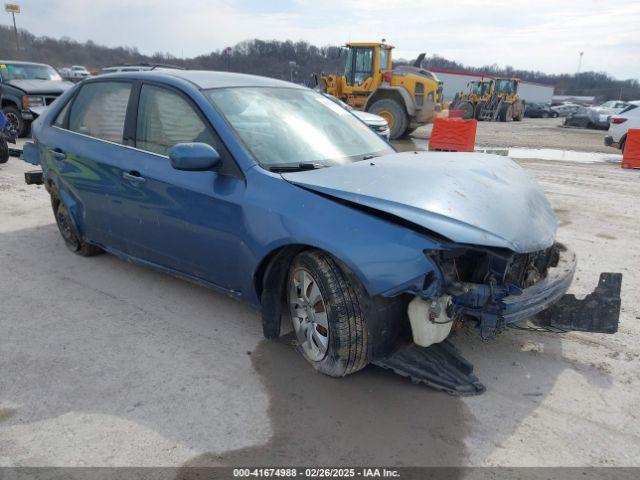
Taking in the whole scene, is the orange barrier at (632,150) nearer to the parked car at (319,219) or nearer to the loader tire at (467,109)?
the parked car at (319,219)

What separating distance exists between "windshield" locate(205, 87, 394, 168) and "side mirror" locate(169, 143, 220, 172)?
247mm

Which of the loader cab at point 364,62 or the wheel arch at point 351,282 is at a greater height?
the loader cab at point 364,62

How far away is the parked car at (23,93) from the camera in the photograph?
12547 millimetres

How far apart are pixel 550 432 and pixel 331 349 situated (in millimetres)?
1189

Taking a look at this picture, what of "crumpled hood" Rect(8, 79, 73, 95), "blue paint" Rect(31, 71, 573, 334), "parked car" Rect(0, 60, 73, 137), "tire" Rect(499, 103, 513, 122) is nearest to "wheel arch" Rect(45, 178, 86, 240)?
"blue paint" Rect(31, 71, 573, 334)

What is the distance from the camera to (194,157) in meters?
3.25

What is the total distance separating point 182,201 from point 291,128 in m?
0.90

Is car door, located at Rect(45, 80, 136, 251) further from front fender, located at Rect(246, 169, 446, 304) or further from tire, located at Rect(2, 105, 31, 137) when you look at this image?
tire, located at Rect(2, 105, 31, 137)

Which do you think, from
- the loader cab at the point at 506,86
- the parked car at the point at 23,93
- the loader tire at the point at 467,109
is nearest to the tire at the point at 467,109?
the loader tire at the point at 467,109

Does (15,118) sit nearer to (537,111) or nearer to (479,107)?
(479,107)

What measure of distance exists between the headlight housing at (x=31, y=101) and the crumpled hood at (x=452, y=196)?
1184cm

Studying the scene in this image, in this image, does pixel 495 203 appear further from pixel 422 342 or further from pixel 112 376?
pixel 112 376

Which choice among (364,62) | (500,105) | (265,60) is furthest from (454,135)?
(265,60)

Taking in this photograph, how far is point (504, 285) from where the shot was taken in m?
2.80
